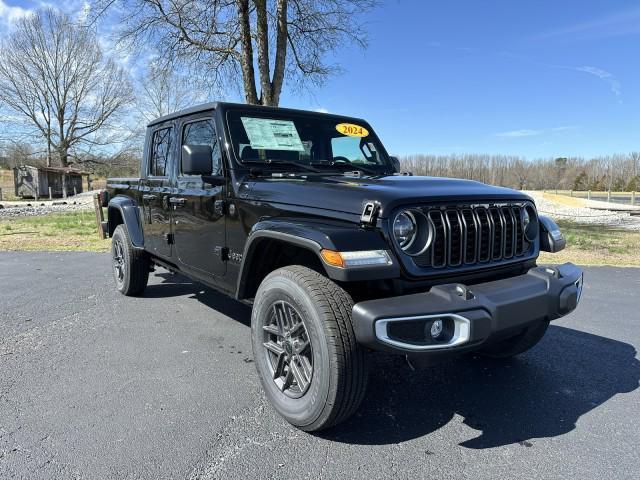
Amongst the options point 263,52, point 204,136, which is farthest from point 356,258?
point 263,52

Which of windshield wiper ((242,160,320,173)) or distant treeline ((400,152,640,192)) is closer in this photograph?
windshield wiper ((242,160,320,173))

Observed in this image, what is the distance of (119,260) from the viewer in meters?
5.65

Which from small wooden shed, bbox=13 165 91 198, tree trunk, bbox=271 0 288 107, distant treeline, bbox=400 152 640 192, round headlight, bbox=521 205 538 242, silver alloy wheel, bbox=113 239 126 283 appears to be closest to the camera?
round headlight, bbox=521 205 538 242

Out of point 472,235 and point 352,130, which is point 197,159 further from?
point 472,235

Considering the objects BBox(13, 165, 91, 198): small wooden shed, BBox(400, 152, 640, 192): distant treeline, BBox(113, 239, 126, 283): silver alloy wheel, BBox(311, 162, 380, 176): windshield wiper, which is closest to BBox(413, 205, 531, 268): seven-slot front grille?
BBox(311, 162, 380, 176): windshield wiper

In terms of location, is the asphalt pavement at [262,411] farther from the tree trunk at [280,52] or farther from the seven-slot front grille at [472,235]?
the tree trunk at [280,52]

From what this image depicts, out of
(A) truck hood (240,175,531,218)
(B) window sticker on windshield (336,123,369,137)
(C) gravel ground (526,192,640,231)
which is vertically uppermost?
(B) window sticker on windshield (336,123,369,137)

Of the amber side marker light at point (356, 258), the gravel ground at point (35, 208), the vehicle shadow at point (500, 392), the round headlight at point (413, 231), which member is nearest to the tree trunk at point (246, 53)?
the vehicle shadow at point (500, 392)

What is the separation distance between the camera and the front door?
3578mm

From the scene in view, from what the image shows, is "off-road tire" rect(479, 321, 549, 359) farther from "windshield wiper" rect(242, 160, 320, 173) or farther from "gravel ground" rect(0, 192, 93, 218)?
"gravel ground" rect(0, 192, 93, 218)

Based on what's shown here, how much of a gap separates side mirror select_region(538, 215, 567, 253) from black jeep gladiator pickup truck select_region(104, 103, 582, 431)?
0.4 inches

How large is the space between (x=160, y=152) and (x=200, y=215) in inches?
55.9

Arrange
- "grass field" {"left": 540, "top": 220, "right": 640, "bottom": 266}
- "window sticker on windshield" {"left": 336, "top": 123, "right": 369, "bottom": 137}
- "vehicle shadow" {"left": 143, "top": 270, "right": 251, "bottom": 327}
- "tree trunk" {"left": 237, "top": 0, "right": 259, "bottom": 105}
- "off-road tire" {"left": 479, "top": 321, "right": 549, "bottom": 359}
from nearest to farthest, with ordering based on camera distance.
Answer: "off-road tire" {"left": 479, "top": 321, "right": 549, "bottom": 359} → "window sticker on windshield" {"left": 336, "top": 123, "right": 369, "bottom": 137} → "vehicle shadow" {"left": 143, "top": 270, "right": 251, "bottom": 327} → "grass field" {"left": 540, "top": 220, "right": 640, "bottom": 266} → "tree trunk" {"left": 237, "top": 0, "right": 259, "bottom": 105}

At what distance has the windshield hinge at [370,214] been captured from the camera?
2395 mm
